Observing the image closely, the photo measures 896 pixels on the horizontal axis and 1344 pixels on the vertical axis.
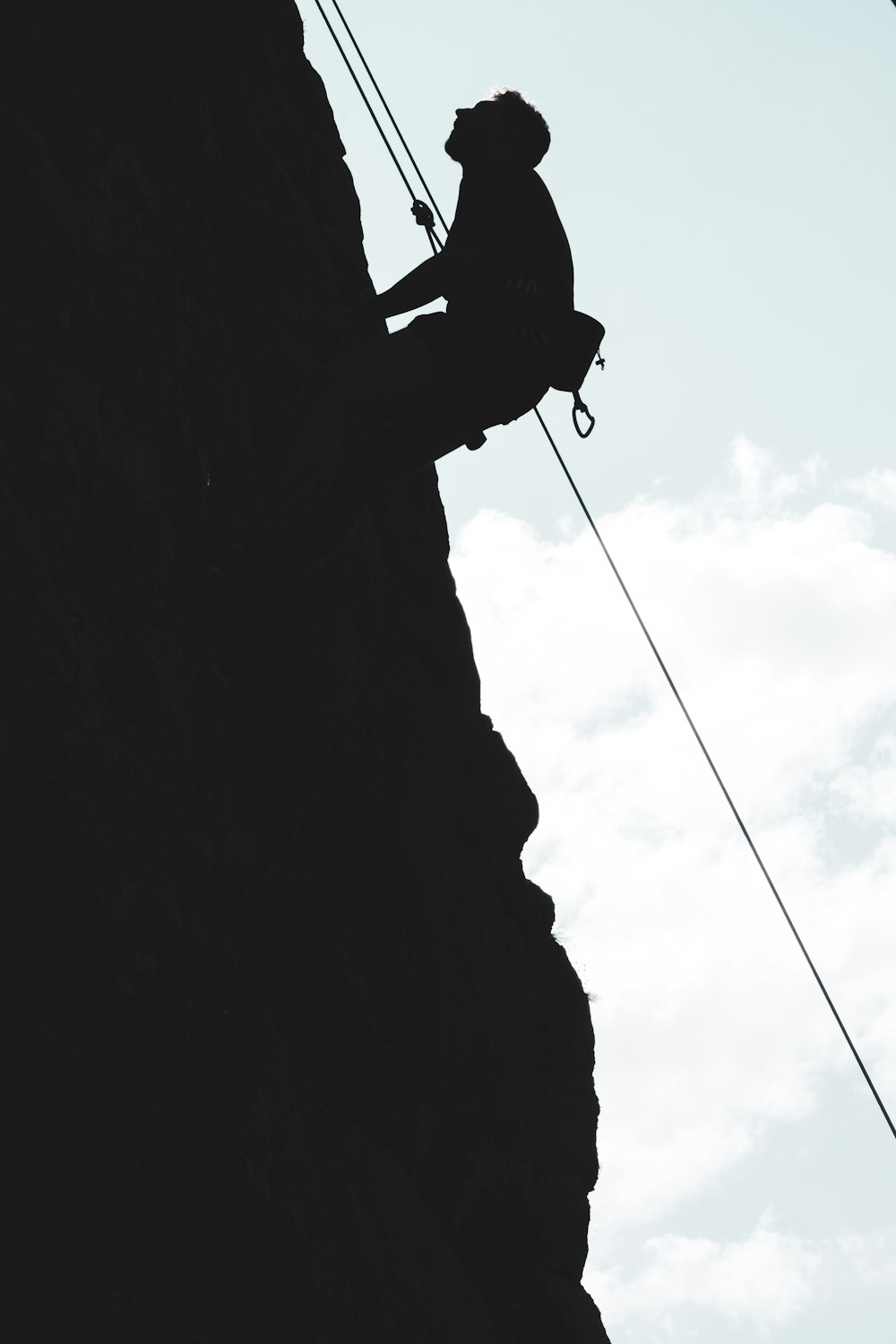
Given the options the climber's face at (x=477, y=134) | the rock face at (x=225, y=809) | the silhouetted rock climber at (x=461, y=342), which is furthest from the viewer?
the climber's face at (x=477, y=134)

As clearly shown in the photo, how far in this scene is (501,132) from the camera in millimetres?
5629

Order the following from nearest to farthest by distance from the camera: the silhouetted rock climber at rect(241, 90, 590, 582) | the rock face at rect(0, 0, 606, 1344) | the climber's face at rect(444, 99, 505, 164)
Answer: the rock face at rect(0, 0, 606, 1344)
the silhouetted rock climber at rect(241, 90, 590, 582)
the climber's face at rect(444, 99, 505, 164)

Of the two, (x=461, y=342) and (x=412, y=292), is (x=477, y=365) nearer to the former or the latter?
(x=461, y=342)

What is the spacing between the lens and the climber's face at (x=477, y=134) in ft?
18.4

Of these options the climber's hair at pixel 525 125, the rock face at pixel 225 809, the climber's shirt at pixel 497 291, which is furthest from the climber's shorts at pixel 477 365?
the climber's hair at pixel 525 125

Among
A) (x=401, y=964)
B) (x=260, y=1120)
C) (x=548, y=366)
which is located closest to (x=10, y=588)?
(x=260, y=1120)

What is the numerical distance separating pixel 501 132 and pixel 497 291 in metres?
0.70

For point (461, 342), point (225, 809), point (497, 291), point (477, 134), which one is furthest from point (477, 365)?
point (225, 809)

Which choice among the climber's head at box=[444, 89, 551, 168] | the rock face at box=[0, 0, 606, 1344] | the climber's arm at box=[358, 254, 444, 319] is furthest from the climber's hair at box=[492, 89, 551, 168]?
the rock face at box=[0, 0, 606, 1344]

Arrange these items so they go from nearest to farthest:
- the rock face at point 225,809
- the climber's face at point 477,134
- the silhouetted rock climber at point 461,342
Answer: the rock face at point 225,809 < the silhouetted rock climber at point 461,342 < the climber's face at point 477,134

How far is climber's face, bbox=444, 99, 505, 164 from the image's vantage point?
5602 mm

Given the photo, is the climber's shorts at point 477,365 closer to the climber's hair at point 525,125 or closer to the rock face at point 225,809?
the rock face at point 225,809

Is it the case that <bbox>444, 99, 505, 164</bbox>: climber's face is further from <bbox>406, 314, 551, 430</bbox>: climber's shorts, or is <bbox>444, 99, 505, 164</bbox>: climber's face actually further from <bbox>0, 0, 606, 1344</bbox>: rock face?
<bbox>0, 0, 606, 1344</bbox>: rock face

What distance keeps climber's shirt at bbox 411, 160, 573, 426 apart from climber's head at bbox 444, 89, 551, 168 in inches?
2.8
